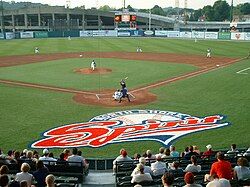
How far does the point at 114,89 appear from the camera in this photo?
30.5 metres

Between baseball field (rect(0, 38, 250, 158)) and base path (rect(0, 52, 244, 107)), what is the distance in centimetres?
7

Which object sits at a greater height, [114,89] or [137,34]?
[137,34]

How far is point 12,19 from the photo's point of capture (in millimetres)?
130750

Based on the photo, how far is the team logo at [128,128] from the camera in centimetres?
1870

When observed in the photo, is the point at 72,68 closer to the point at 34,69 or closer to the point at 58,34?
the point at 34,69

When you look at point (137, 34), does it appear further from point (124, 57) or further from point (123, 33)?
point (124, 57)

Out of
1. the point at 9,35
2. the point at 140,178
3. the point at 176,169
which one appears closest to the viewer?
the point at 140,178

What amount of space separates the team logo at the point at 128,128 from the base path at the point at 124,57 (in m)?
3.18

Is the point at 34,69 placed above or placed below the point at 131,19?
below

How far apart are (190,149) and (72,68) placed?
29736mm

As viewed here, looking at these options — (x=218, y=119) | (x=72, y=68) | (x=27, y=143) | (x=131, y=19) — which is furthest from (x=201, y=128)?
(x=131, y=19)

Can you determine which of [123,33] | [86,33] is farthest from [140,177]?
[86,33]

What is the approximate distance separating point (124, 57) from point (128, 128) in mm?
32062

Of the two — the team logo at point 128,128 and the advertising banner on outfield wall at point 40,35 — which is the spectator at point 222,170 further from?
the advertising banner on outfield wall at point 40,35
